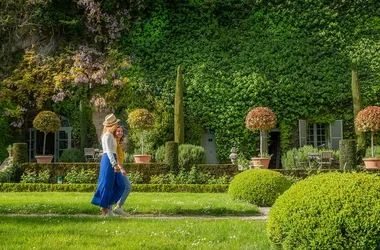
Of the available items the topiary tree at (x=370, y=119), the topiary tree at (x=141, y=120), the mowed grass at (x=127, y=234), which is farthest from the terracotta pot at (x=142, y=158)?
the mowed grass at (x=127, y=234)

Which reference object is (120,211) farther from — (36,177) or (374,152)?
(374,152)

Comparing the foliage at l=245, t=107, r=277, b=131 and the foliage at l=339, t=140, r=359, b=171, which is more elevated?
the foliage at l=245, t=107, r=277, b=131

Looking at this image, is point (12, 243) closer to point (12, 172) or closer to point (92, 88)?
point (12, 172)

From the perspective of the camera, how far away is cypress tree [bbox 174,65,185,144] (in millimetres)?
19406

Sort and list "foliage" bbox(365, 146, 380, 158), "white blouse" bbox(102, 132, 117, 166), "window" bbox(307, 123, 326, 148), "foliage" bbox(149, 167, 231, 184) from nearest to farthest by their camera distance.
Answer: "white blouse" bbox(102, 132, 117, 166), "foliage" bbox(149, 167, 231, 184), "foliage" bbox(365, 146, 380, 158), "window" bbox(307, 123, 326, 148)

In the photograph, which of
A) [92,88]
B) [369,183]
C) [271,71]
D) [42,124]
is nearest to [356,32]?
[271,71]

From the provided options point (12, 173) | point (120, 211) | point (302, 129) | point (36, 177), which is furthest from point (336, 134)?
point (120, 211)

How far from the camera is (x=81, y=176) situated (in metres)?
14.9

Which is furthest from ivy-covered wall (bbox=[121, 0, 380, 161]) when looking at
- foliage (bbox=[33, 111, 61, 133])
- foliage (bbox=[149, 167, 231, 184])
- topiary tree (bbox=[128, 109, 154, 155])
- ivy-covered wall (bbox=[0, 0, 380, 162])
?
foliage (bbox=[149, 167, 231, 184])

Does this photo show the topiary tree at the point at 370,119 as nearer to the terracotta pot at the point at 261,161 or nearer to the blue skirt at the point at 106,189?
the terracotta pot at the point at 261,161

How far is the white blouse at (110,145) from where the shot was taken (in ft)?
24.6

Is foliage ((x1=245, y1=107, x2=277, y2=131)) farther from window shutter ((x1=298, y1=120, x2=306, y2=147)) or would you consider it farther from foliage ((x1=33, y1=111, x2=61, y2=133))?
foliage ((x1=33, y1=111, x2=61, y2=133))

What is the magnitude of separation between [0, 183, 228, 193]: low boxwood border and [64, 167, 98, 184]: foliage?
2.67 ft

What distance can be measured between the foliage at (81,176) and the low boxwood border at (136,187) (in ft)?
2.67
